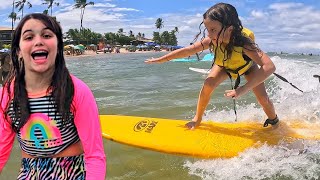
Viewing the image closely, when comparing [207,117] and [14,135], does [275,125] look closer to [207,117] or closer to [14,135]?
[207,117]

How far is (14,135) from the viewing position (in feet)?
5.59

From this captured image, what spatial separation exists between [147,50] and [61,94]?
8228 centimetres

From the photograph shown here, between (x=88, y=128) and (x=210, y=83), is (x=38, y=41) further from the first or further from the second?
(x=210, y=83)

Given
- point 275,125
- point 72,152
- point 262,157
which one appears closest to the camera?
point 72,152

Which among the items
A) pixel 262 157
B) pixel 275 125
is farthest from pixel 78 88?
pixel 275 125

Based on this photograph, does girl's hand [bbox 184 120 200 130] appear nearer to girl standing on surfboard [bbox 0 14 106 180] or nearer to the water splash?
the water splash

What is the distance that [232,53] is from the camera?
3.86 meters

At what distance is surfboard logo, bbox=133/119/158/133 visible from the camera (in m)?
4.37

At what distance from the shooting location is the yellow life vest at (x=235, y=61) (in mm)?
3855

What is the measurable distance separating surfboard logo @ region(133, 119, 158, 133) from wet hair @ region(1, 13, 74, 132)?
2779mm

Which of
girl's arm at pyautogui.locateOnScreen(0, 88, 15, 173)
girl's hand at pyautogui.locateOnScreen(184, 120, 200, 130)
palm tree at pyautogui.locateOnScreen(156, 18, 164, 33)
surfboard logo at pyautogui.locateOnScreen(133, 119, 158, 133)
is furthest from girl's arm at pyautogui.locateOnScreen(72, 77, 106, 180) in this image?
palm tree at pyautogui.locateOnScreen(156, 18, 164, 33)

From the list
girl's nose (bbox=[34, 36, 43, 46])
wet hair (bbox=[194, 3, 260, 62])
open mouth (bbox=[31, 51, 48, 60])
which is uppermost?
wet hair (bbox=[194, 3, 260, 62])

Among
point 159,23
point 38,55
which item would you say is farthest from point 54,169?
point 159,23

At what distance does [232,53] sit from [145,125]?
146 centimetres
